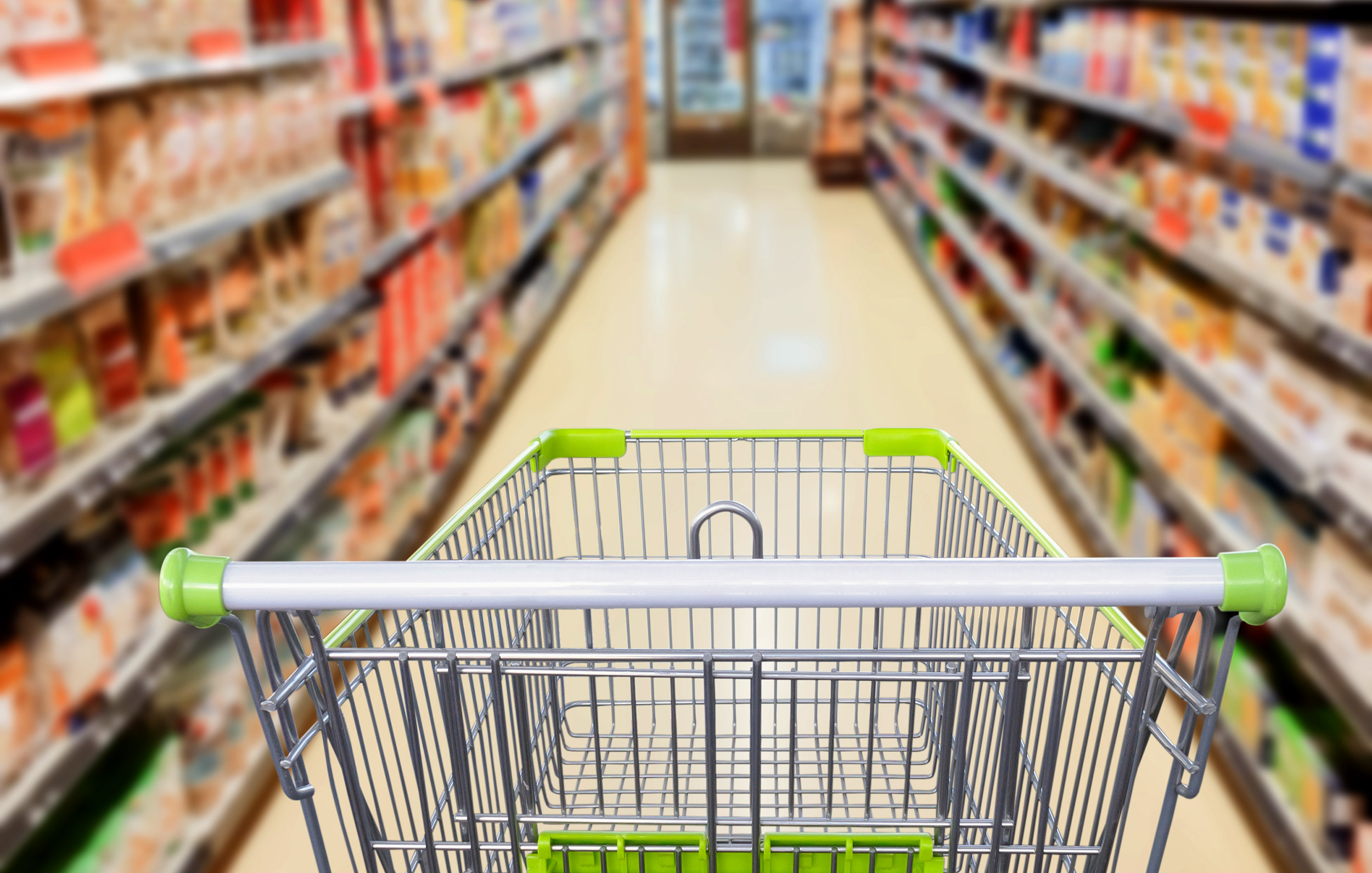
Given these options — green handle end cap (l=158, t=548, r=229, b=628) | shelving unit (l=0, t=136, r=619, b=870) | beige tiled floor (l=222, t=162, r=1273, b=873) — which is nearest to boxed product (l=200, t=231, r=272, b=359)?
shelving unit (l=0, t=136, r=619, b=870)

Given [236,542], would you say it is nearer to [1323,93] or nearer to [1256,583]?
[1256,583]

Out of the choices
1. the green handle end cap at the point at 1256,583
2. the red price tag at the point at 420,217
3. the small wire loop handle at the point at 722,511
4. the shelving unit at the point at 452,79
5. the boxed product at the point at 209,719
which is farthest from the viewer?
the red price tag at the point at 420,217

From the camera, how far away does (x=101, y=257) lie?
1740 millimetres

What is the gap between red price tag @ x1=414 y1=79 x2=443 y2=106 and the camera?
10.9 ft

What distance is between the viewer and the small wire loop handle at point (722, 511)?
108 centimetres

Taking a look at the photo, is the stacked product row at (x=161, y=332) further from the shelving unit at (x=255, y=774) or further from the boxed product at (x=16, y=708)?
the shelving unit at (x=255, y=774)

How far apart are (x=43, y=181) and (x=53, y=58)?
18 centimetres

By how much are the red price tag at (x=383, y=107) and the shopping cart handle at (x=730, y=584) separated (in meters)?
2.47

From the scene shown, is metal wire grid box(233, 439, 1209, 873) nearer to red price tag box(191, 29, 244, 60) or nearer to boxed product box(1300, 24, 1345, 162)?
boxed product box(1300, 24, 1345, 162)

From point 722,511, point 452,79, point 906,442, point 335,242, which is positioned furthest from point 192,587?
point 452,79

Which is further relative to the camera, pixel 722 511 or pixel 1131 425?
pixel 1131 425

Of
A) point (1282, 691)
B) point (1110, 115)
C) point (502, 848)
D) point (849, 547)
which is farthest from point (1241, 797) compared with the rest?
point (1110, 115)

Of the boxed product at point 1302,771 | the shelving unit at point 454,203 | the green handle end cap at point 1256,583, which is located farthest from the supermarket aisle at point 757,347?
the green handle end cap at point 1256,583

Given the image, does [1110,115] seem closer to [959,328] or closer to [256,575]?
[959,328]
